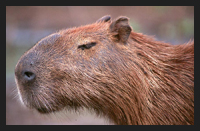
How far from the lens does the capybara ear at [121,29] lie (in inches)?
161

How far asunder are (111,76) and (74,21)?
31.6 feet

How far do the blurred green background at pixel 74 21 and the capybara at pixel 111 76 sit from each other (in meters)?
6.63

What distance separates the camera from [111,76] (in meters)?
3.92

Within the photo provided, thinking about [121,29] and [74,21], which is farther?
[74,21]

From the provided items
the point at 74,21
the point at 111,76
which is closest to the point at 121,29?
the point at 111,76

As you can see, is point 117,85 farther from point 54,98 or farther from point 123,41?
point 54,98

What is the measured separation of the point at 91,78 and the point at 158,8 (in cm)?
970

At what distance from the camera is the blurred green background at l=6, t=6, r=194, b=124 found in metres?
11.4

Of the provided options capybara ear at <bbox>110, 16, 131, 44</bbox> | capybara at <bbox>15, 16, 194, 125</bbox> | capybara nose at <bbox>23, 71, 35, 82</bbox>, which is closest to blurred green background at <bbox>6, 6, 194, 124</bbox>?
capybara at <bbox>15, 16, 194, 125</bbox>

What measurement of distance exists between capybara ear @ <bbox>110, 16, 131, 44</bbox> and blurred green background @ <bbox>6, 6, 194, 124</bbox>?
23.0 feet

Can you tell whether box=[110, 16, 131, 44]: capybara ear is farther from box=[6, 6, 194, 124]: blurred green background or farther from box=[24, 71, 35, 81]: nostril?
box=[6, 6, 194, 124]: blurred green background

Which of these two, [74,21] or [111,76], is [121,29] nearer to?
[111,76]

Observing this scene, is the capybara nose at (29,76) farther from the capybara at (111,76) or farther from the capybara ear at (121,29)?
the capybara ear at (121,29)

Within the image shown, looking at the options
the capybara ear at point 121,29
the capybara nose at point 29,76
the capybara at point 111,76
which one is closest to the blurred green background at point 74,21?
the capybara at point 111,76
